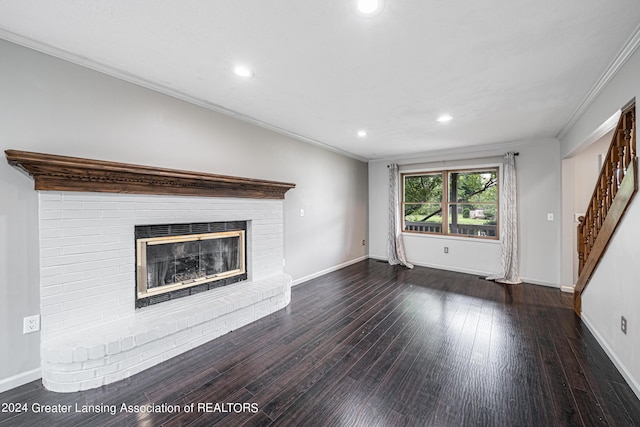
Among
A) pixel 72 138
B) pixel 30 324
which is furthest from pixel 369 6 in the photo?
pixel 30 324

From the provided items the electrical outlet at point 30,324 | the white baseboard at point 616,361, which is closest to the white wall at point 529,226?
the white baseboard at point 616,361

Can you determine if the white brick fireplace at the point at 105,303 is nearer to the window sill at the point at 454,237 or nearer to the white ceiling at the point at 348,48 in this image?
the white ceiling at the point at 348,48

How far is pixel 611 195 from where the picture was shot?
2580mm

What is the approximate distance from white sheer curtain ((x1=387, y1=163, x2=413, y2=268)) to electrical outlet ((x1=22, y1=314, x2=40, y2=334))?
5323 millimetres

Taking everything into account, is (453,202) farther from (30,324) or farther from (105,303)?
(30,324)

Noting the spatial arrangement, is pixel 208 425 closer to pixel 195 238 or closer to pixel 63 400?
pixel 63 400

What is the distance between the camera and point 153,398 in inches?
71.4

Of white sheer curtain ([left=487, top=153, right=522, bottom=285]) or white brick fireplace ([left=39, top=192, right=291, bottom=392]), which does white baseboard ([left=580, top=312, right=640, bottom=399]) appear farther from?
white brick fireplace ([left=39, top=192, right=291, bottom=392])

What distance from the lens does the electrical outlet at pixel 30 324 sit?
74.0 inches

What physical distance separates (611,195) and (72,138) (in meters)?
5.02

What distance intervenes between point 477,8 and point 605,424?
8.69 feet

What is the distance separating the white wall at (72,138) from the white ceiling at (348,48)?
152 millimetres

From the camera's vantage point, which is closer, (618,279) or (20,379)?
(20,379)

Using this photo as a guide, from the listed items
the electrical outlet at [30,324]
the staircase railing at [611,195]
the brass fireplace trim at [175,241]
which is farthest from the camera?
the brass fireplace trim at [175,241]
